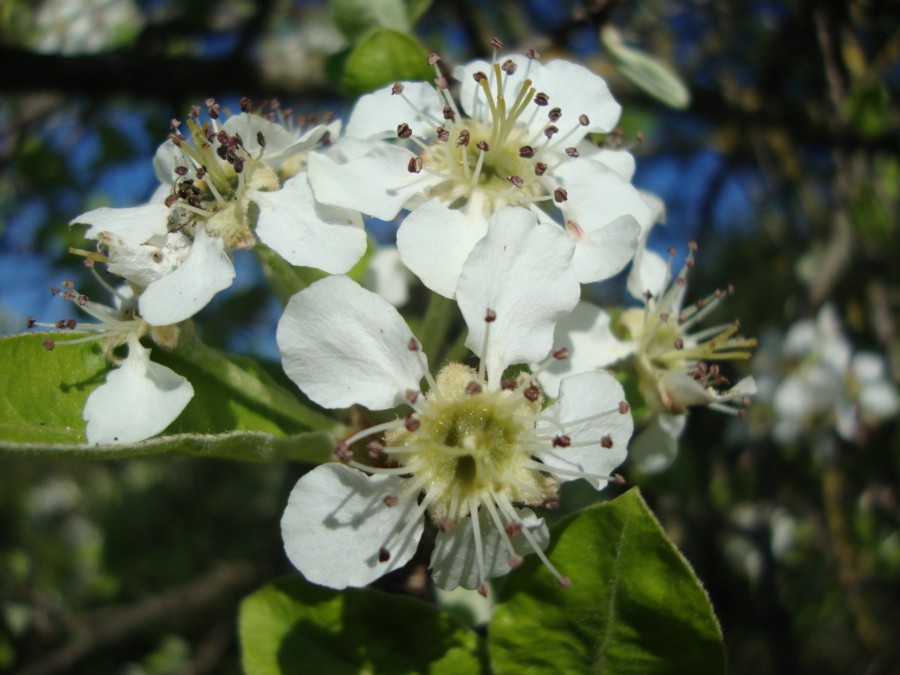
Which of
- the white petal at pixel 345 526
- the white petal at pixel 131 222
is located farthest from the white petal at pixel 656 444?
the white petal at pixel 131 222

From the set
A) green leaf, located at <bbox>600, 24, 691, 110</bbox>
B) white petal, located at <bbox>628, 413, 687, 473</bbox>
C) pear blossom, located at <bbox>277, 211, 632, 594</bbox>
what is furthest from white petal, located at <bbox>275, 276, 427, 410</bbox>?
green leaf, located at <bbox>600, 24, 691, 110</bbox>

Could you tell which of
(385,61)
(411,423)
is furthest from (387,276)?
(411,423)

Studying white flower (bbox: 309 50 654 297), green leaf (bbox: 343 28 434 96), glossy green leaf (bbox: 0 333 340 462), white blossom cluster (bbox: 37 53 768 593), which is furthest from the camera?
green leaf (bbox: 343 28 434 96)

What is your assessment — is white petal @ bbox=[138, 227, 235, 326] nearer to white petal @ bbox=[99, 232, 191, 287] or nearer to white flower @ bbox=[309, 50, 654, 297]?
white petal @ bbox=[99, 232, 191, 287]

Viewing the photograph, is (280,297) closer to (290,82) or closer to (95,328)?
(95,328)

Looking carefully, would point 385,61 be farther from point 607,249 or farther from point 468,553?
point 468,553

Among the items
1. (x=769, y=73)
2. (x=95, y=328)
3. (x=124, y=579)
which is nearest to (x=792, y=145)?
(x=769, y=73)

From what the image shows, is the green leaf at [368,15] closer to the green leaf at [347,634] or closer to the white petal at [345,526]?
the white petal at [345,526]
